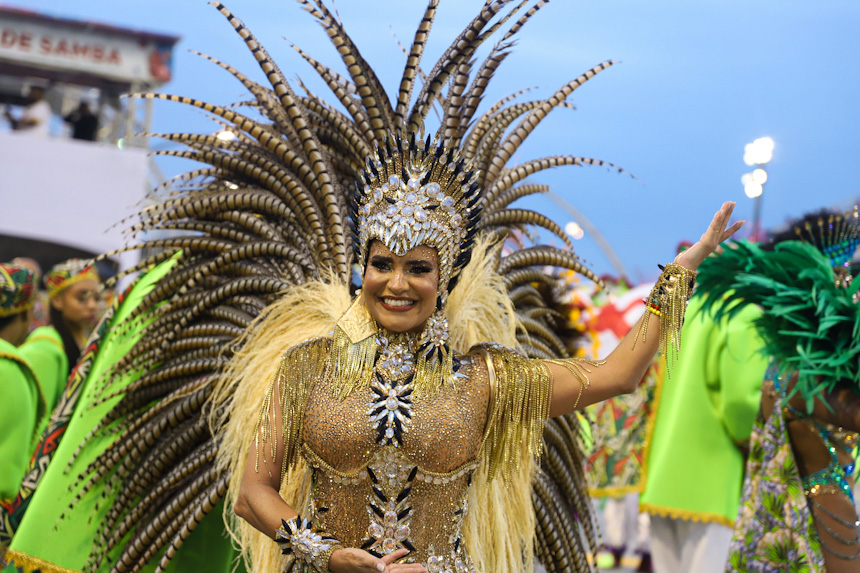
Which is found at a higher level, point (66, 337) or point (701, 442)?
point (66, 337)

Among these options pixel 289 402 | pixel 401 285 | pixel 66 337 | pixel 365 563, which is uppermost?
pixel 66 337

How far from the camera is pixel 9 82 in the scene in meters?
11.6

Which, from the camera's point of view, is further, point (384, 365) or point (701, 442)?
point (701, 442)

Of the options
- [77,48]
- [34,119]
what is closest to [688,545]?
[34,119]

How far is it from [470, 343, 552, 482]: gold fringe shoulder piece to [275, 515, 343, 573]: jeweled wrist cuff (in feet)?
1.36

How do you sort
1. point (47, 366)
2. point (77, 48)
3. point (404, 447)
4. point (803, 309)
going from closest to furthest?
point (404, 447) < point (803, 309) < point (47, 366) < point (77, 48)

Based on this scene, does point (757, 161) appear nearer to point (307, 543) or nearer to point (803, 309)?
point (803, 309)

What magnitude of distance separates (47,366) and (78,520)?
80.3 inches

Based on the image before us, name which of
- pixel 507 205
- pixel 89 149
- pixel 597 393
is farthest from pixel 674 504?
pixel 89 149

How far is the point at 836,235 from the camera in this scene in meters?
3.25

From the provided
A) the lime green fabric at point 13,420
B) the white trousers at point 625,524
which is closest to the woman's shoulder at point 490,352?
the lime green fabric at point 13,420

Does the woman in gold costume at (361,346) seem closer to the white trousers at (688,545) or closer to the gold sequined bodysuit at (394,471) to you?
the gold sequined bodysuit at (394,471)

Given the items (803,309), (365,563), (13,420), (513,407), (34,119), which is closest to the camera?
(365,563)

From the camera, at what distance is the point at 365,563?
164cm
